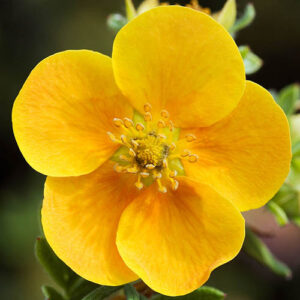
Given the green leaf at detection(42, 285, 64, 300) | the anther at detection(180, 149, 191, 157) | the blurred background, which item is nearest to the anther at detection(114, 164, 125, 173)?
the anther at detection(180, 149, 191, 157)

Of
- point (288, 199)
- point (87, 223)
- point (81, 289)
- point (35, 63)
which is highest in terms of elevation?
point (87, 223)

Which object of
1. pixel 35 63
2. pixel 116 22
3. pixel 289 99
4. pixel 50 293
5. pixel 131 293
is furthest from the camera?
pixel 35 63

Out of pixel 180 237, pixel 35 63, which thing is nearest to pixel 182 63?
pixel 180 237

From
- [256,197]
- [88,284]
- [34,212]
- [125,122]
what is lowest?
[34,212]

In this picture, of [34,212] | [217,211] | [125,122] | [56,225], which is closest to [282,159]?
[217,211]

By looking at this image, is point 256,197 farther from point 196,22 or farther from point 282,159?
point 196,22

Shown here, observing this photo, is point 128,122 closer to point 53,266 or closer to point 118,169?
point 118,169

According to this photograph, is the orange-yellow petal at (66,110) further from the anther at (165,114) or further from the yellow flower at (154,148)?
the anther at (165,114)
